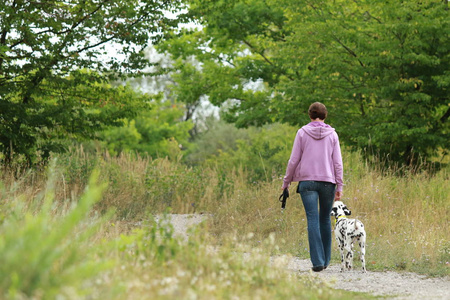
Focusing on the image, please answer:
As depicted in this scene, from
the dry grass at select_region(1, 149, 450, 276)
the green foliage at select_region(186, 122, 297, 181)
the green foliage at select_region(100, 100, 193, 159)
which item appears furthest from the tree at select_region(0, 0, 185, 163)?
the green foliage at select_region(100, 100, 193, 159)

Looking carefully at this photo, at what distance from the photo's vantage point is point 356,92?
47.0 ft

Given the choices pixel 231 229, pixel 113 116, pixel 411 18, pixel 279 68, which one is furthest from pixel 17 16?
pixel 279 68

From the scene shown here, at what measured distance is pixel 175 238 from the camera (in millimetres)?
5176

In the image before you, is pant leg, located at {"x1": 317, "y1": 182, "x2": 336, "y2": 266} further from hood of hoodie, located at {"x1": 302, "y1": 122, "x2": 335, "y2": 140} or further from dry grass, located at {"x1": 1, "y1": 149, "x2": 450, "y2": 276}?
dry grass, located at {"x1": 1, "y1": 149, "x2": 450, "y2": 276}

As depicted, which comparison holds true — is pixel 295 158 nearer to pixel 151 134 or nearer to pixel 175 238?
pixel 175 238

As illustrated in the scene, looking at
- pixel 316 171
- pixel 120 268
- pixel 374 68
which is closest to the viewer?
pixel 120 268

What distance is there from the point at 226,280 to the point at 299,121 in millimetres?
11814

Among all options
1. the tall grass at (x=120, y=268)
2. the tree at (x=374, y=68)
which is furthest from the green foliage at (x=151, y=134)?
the tall grass at (x=120, y=268)

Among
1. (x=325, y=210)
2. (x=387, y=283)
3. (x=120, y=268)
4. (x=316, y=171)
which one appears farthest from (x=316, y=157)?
(x=120, y=268)

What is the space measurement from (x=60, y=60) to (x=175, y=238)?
275 inches

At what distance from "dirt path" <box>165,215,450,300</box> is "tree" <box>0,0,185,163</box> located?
19.0 ft

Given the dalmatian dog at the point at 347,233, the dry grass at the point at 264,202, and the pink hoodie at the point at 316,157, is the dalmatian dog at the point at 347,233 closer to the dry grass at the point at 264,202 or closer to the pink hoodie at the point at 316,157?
the pink hoodie at the point at 316,157

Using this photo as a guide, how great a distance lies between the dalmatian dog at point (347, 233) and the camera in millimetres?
6891

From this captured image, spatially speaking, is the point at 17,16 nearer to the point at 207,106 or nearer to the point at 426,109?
the point at 426,109
